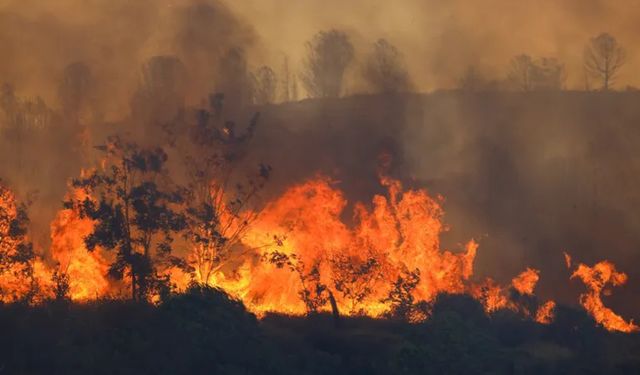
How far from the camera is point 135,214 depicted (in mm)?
50500

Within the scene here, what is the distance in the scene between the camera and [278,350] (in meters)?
40.4

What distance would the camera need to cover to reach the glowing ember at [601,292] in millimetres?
50188

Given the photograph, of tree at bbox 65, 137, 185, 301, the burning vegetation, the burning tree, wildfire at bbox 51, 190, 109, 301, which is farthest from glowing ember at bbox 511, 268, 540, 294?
the burning tree

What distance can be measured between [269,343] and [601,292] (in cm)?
2622

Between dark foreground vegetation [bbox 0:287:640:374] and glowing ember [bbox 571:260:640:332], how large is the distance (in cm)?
213

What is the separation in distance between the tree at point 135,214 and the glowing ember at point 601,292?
81.2ft

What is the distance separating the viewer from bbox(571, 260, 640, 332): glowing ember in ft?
165

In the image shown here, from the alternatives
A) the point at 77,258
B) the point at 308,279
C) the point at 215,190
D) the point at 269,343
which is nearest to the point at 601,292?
the point at 308,279

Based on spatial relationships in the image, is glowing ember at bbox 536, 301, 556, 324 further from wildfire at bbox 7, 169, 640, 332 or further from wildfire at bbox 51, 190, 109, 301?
wildfire at bbox 51, 190, 109, 301

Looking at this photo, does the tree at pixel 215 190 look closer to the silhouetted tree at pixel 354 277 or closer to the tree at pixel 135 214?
the tree at pixel 135 214

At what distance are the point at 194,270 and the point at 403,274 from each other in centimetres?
1201

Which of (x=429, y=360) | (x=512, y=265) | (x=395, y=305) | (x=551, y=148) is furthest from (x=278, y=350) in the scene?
(x=551, y=148)

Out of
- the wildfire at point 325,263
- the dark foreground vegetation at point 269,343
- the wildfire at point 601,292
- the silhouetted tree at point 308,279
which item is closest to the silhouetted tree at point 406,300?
the wildfire at point 325,263

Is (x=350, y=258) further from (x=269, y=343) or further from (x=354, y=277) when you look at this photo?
(x=269, y=343)
